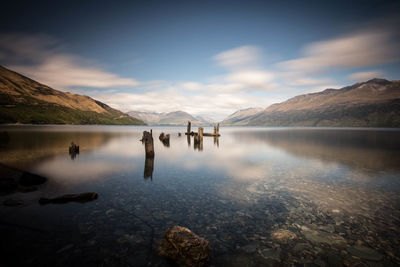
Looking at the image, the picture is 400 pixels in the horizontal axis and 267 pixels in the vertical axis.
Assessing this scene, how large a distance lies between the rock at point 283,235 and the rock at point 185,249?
9.78 ft

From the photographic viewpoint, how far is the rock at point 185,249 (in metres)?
5.60

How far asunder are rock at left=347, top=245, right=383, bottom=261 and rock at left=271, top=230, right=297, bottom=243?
5.80 ft

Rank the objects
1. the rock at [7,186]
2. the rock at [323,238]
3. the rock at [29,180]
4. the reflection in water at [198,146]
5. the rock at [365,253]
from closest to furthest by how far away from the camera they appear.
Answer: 1. the rock at [365,253]
2. the rock at [323,238]
3. the rock at [7,186]
4. the rock at [29,180]
5. the reflection in water at [198,146]

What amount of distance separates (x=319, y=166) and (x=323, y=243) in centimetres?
1564

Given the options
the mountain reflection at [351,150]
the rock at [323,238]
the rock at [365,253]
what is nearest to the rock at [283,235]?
the rock at [323,238]

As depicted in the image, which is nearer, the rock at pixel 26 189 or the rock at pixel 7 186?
the rock at pixel 7 186

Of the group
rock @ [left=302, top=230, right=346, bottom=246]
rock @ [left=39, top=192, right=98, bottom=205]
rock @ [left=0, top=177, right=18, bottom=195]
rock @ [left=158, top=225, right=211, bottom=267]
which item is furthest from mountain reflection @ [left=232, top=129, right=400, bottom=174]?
rock @ [left=0, top=177, right=18, bottom=195]

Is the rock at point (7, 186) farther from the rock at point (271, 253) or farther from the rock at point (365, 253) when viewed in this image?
the rock at point (365, 253)

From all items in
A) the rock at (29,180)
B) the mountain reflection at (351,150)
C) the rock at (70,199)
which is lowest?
the mountain reflection at (351,150)

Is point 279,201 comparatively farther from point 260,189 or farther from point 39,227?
point 39,227

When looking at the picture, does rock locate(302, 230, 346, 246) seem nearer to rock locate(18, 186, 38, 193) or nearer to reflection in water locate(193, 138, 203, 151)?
rock locate(18, 186, 38, 193)

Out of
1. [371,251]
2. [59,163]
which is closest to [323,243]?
[371,251]

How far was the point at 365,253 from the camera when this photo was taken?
6.33 m

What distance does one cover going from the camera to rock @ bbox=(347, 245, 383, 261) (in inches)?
240
